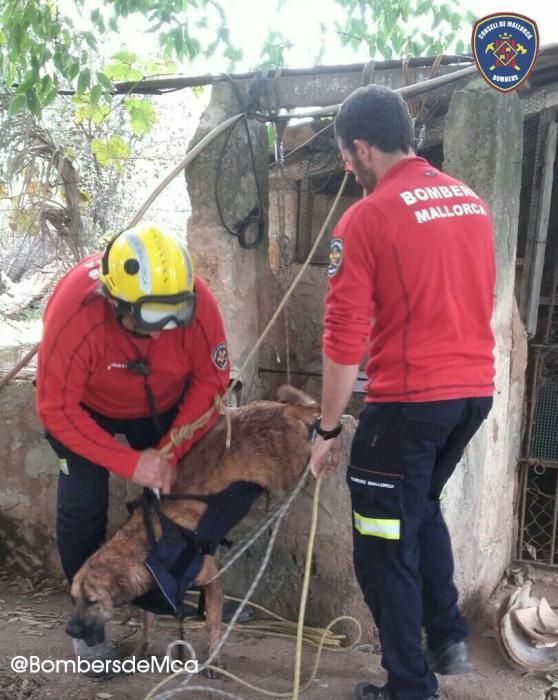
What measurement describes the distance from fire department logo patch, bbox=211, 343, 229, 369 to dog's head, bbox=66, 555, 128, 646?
0.96 m

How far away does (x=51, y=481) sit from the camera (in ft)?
12.4

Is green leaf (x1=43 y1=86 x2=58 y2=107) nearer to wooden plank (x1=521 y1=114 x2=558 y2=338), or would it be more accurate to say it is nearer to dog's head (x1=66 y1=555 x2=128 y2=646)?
dog's head (x1=66 y1=555 x2=128 y2=646)

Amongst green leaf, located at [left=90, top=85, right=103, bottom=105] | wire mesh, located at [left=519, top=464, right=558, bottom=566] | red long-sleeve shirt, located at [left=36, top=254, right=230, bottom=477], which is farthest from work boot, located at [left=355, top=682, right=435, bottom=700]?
green leaf, located at [left=90, top=85, right=103, bottom=105]

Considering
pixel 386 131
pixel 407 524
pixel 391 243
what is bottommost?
pixel 407 524

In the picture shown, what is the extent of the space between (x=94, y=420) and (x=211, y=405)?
51cm

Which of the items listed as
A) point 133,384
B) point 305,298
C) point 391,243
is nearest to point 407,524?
point 391,243

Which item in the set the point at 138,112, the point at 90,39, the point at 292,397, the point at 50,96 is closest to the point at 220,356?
the point at 292,397

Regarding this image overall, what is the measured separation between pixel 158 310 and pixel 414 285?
100 cm

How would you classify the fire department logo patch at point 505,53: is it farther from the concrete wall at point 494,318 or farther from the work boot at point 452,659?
the work boot at point 452,659

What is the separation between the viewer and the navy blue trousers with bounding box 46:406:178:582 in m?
2.92

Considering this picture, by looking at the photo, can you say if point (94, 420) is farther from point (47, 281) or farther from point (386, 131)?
point (47, 281)

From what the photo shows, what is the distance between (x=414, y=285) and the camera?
2.21m

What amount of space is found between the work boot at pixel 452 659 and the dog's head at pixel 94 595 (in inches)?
50.9

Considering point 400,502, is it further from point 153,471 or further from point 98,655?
point 98,655
